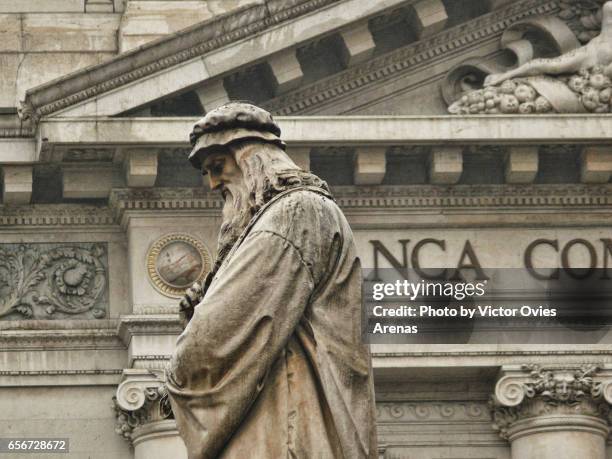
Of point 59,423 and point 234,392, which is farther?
point 59,423

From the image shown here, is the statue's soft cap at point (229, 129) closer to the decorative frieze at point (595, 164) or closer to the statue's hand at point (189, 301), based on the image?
the statue's hand at point (189, 301)

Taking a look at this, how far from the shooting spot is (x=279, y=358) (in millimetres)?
9273

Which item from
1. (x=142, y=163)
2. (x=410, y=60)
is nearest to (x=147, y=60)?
(x=142, y=163)

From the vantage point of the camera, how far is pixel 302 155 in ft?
92.8

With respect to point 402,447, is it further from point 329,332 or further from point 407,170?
point 329,332

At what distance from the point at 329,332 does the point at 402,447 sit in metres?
19.1

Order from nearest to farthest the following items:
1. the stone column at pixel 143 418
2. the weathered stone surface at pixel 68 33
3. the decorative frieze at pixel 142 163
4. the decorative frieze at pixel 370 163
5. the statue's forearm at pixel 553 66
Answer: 1. the stone column at pixel 143 418
2. the decorative frieze at pixel 142 163
3. the decorative frieze at pixel 370 163
4. the statue's forearm at pixel 553 66
5. the weathered stone surface at pixel 68 33

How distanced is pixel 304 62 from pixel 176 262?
2.41m

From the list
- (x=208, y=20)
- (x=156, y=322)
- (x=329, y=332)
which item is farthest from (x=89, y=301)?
(x=329, y=332)

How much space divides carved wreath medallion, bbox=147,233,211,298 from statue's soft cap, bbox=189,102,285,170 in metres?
17.9

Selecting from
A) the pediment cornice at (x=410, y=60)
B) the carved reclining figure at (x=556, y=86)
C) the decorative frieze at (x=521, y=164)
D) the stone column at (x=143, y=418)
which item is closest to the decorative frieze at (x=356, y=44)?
the pediment cornice at (x=410, y=60)

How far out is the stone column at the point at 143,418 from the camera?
2761 centimetres

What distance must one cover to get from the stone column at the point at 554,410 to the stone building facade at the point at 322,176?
0.02 metres

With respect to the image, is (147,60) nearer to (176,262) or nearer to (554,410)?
(176,262)
